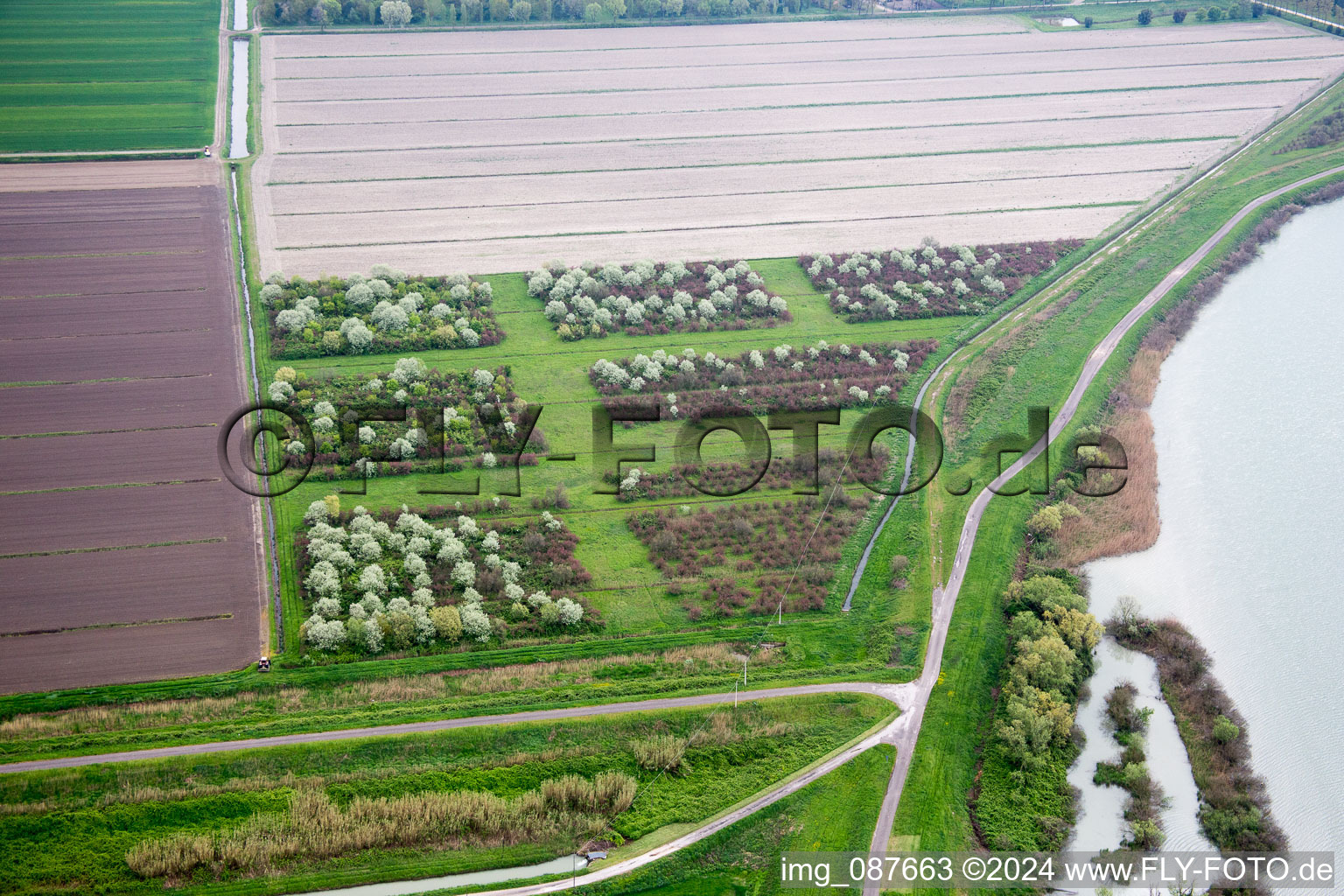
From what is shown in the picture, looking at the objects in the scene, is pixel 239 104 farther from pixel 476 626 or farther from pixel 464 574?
pixel 476 626

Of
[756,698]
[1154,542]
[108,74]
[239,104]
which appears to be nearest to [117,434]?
[756,698]

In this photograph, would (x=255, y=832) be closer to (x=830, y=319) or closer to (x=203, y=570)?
(x=203, y=570)

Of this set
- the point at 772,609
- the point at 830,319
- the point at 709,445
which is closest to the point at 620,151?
the point at 830,319

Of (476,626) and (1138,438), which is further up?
(1138,438)

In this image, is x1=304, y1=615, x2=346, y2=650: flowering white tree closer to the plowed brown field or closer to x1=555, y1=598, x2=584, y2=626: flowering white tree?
the plowed brown field

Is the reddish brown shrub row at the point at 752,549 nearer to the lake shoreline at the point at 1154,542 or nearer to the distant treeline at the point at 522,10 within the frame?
the lake shoreline at the point at 1154,542
